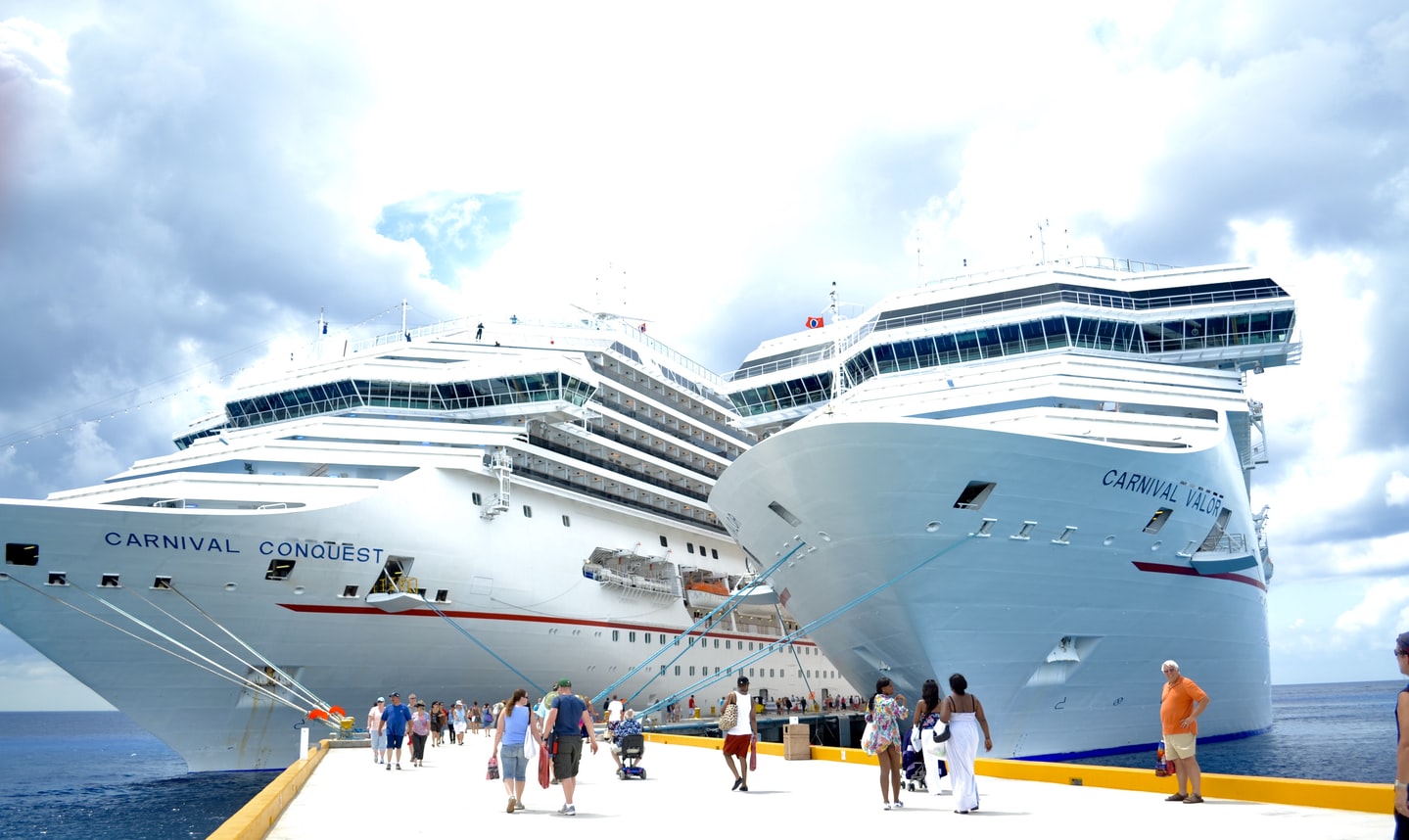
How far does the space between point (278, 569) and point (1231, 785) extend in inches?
823

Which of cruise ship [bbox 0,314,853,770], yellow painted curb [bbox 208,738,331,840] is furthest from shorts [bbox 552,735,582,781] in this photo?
cruise ship [bbox 0,314,853,770]

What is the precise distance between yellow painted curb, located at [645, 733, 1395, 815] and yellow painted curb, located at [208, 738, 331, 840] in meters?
6.77

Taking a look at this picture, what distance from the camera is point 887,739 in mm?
10352

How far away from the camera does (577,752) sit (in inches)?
403

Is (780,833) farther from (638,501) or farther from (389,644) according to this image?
(638,501)

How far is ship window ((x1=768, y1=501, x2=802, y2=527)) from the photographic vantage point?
2064cm

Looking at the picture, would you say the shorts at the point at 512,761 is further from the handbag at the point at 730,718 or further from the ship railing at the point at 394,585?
the ship railing at the point at 394,585

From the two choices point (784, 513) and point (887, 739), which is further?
point (784, 513)

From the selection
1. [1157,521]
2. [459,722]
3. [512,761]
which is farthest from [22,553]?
[1157,521]

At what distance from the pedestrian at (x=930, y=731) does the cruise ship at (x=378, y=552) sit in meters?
10.4

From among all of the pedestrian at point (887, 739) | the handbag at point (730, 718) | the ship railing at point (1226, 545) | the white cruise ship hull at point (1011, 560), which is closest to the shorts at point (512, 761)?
the handbag at point (730, 718)

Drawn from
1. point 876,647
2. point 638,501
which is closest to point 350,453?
point 638,501

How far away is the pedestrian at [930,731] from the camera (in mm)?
10289

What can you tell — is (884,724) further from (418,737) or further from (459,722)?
(459,722)
